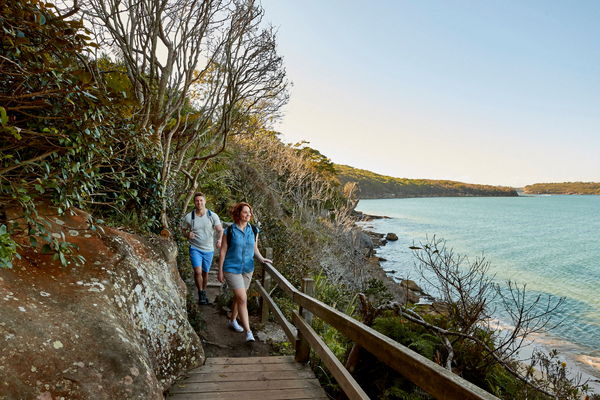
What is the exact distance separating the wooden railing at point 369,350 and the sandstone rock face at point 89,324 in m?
1.14

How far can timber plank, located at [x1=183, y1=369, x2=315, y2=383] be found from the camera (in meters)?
3.07

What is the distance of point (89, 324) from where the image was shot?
7.32 ft

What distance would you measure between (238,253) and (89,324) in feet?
7.42

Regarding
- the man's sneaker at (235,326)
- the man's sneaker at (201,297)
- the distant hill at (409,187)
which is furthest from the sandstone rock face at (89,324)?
the distant hill at (409,187)

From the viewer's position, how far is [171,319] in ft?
10.4

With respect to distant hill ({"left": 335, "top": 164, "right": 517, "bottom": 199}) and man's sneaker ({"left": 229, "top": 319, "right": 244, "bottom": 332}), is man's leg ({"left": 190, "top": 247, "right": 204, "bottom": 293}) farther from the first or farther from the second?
distant hill ({"left": 335, "top": 164, "right": 517, "bottom": 199})

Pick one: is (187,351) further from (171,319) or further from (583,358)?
(583,358)

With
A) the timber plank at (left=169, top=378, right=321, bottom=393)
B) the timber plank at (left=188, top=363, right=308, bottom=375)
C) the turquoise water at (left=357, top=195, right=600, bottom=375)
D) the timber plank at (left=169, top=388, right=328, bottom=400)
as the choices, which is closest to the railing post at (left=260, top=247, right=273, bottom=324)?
the timber plank at (left=188, top=363, right=308, bottom=375)

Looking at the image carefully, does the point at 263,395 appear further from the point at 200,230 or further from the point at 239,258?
the point at 200,230

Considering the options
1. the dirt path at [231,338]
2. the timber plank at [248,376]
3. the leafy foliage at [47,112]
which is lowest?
the dirt path at [231,338]

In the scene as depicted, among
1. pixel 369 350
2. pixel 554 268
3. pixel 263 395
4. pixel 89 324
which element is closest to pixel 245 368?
pixel 263 395

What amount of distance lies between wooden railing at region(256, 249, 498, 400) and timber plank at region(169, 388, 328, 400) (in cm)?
39

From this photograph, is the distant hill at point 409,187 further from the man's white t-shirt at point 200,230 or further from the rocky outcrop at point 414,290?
the man's white t-shirt at point 200,230

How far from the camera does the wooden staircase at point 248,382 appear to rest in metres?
2.83
